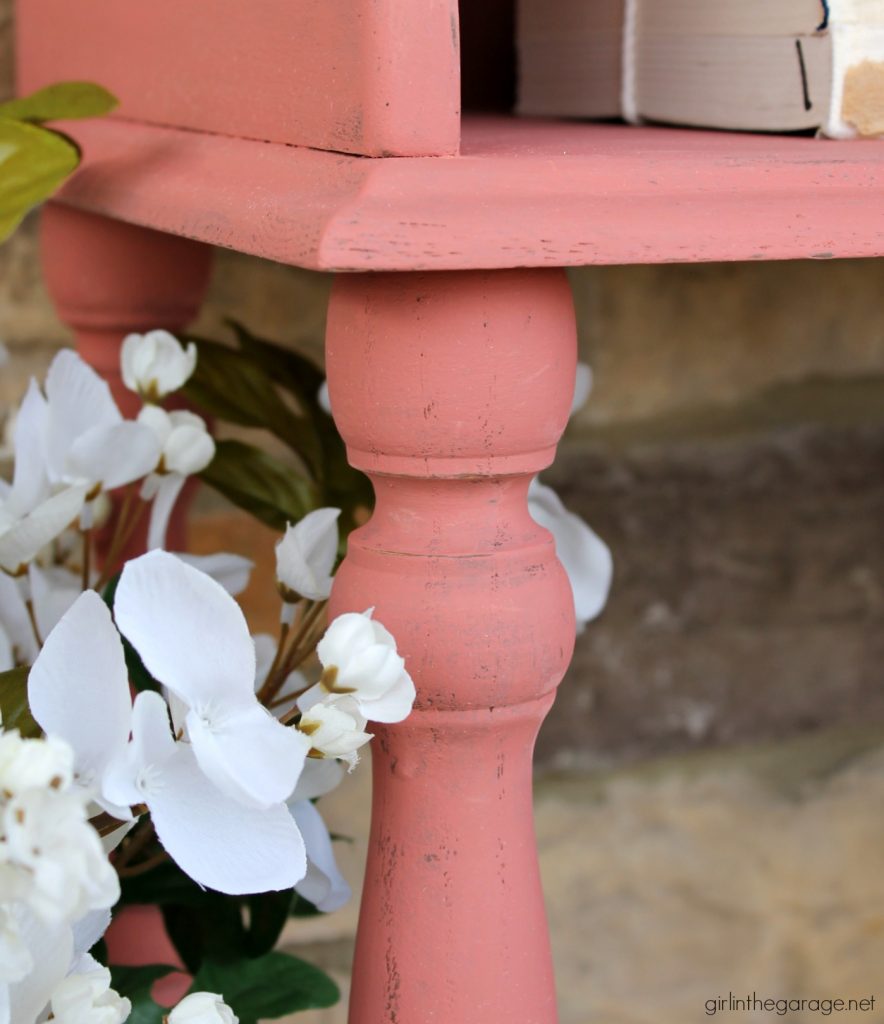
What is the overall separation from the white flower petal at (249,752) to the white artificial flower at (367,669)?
2cm

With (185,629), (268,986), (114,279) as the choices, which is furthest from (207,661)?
(114,279)

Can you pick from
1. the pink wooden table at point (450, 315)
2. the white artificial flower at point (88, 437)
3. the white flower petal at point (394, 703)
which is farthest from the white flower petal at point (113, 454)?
the white flower petal at point (394, 703)

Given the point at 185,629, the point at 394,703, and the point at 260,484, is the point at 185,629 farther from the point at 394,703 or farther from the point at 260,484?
the point at 260,484

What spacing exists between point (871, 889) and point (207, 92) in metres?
0.78

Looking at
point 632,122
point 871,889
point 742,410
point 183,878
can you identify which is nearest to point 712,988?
point 871,889

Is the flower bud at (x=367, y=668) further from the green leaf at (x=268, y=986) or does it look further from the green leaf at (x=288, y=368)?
the green leaf at (x=288, y=368)

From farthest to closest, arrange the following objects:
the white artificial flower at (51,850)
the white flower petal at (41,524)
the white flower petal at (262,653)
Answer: the white flower petal at (262,653)
the white flower petal at (41,524)
the white artificial flower at (51,850)

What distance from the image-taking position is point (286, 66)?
446 millimetres

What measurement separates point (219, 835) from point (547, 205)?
0.20m

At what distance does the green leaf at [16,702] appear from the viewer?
1.41 ft

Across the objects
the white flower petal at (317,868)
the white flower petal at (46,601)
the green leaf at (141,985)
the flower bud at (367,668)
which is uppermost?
the flower bud at (367,668)

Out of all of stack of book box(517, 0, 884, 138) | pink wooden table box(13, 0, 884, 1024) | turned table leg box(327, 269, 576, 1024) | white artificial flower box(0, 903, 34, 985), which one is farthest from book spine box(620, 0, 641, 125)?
white artificial flower box(0, 903, 34, 985)

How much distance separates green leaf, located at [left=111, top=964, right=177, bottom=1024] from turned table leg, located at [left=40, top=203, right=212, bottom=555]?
11.2 inches

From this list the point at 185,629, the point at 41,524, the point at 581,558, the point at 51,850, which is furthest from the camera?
the point at 581,558
